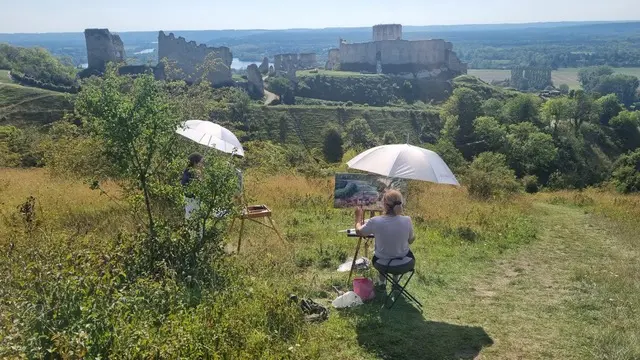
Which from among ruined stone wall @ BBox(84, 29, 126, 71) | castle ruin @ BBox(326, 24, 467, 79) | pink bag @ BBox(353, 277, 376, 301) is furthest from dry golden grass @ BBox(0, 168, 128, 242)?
castle ruin @ BBox(326, 24, 467, 79)

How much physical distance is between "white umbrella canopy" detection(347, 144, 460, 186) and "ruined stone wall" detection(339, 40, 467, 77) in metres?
111

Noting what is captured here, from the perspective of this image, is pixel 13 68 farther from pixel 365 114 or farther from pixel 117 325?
pixel 117 325

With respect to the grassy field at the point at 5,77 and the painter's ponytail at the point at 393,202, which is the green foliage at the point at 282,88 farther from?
the painter's ponytail at the point at 393,202

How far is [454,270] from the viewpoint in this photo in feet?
24.2

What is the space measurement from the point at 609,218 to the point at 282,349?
10.2m

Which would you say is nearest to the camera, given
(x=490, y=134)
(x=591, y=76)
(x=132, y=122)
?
(x=132, y=122)

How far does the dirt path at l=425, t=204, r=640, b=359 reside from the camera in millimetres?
5121

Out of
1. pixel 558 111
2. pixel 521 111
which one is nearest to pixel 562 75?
pixel 521 111

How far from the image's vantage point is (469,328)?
5461 millimetres

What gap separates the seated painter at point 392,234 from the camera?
569 centimetres

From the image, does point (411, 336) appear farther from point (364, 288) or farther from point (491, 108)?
point (491, 108)

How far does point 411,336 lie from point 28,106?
5817 cm

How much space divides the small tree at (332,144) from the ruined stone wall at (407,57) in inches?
2172

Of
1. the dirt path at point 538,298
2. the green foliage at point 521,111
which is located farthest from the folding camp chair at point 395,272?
the green foliage at point 521,111
